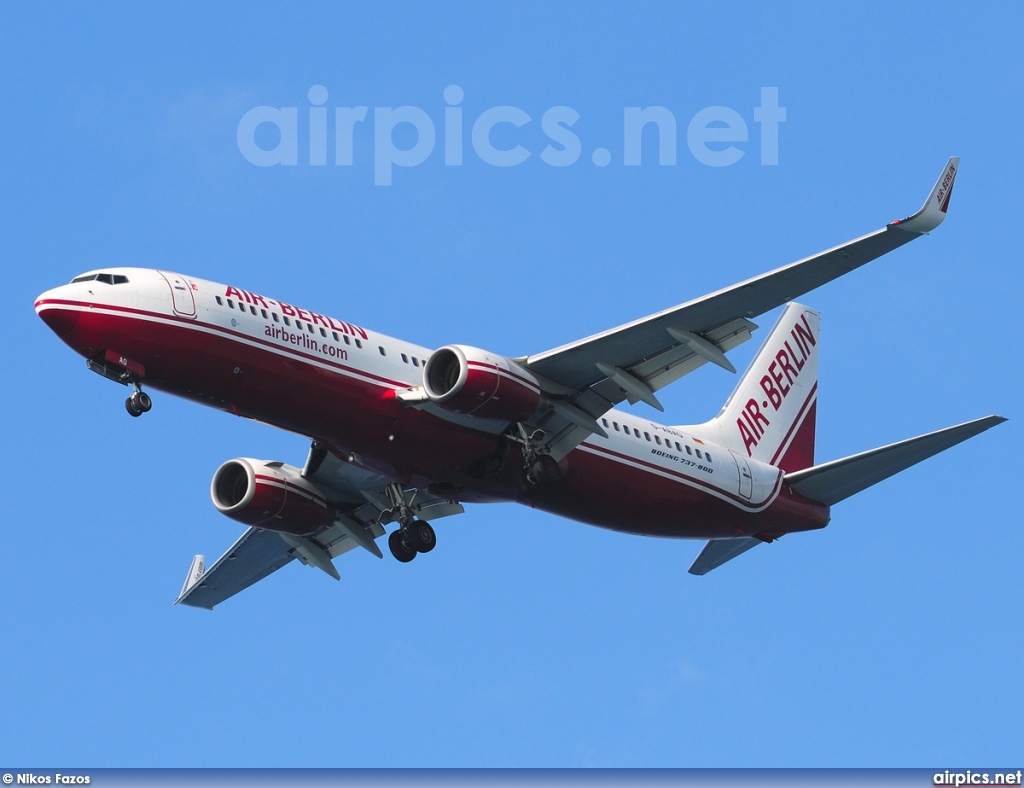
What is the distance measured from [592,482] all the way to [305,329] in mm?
8422

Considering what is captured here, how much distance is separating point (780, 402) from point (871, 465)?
22.0 ft

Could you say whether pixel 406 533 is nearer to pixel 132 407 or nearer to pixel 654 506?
pixel 654 506

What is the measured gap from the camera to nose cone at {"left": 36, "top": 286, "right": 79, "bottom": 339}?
33062 millimetres

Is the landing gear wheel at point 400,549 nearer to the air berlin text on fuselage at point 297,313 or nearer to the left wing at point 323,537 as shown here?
the left wing at point 323,537

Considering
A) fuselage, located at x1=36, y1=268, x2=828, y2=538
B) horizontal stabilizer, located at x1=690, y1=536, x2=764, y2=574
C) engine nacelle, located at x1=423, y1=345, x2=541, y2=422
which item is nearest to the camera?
fuselage, located at x1=36, y1=268, x2=828, y2=538

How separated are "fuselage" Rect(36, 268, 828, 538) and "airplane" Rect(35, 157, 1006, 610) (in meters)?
0.04

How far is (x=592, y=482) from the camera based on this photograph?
39.1m

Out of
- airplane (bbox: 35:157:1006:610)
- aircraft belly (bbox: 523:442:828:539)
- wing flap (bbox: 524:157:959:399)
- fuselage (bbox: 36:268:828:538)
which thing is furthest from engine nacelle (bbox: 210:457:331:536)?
wing flap (bbox: 524:157:959:399)

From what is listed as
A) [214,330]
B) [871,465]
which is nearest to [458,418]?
[214,330]

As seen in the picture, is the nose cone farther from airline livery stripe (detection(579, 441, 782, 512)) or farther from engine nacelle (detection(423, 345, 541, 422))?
airline livery stripe (detection(579, 441, 782, 512))

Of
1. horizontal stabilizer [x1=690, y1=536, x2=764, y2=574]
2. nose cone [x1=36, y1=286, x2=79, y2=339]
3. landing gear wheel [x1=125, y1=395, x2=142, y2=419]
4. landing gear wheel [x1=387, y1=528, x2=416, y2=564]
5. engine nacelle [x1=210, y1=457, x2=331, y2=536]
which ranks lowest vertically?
landing gear wheel [x1=125, y1=395, x2=142, y2=419]

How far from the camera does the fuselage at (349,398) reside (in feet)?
110

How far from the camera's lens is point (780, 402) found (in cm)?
4719

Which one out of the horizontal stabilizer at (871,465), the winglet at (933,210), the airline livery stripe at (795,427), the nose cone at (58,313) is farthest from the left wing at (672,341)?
the nose cone at (58,313)
